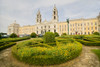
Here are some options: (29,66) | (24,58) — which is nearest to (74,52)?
(29,66)

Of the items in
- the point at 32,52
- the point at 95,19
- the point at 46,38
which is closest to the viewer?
the point at 32,52

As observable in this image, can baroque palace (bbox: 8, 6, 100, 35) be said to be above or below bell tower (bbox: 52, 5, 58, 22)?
below

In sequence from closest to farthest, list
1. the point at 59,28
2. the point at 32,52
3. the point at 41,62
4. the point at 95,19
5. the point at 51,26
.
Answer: the point at 41,62 < the point at 32,52 < the point at 95,19 < the point at 59,28 < the point at 51,26

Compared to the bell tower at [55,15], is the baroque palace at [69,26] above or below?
below

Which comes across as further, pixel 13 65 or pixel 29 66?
pixel 13 65

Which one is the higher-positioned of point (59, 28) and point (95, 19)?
point (95, 19)

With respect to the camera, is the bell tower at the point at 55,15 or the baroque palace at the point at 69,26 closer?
the baroque palace at the point at 69,26

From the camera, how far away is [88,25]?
43.8m

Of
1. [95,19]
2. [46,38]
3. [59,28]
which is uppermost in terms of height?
[95,19]

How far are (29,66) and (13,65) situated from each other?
4.68ft

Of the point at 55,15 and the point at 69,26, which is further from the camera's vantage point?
the point at 55,15

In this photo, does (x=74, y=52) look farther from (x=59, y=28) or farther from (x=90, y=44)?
(x=59, y=28)

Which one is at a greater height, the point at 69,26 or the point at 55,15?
the point at 55,15

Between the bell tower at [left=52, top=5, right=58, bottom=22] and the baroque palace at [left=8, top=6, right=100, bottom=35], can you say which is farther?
the bell tower at [left=52, top=5, right=58, bottom=22]
